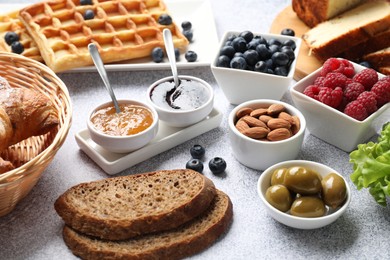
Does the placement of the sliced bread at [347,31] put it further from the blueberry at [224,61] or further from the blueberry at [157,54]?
A: the blueberry at [157,54]

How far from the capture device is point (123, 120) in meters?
2.07

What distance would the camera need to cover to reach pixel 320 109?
6.72ft

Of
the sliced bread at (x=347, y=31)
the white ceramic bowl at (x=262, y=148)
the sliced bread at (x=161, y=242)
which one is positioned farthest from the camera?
the sliced bread at (x=347, y=31)

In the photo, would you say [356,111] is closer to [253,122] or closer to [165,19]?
[253,122]

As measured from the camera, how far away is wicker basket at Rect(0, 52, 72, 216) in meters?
1.66

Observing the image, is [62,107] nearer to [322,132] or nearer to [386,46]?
[322,132]

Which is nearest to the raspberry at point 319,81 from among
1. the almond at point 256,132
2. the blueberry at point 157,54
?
the almond at point 256,132

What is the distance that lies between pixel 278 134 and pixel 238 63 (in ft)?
1.35

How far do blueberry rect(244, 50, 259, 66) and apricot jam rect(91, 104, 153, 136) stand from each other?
46 centimetres

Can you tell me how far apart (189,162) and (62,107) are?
48 centimetres

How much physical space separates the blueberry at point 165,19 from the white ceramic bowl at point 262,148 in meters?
0.83

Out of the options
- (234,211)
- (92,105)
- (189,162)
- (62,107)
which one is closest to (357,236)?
(234,211)

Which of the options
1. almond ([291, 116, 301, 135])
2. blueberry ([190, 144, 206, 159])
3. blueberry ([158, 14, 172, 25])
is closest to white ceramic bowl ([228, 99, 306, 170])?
almond ([291, 116, 301, 135])

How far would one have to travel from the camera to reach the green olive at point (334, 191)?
1748 mm
